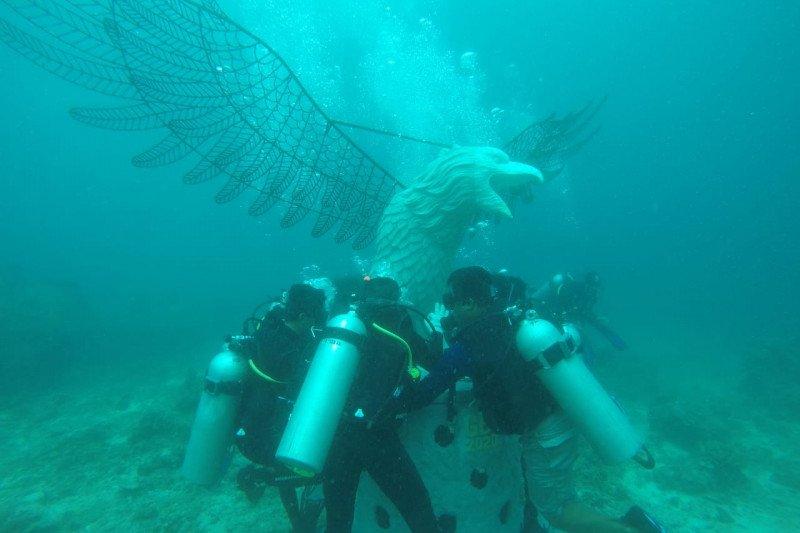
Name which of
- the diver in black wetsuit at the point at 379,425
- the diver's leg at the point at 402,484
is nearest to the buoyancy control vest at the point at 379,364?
the diver in black wetsuit at the point at 379,425

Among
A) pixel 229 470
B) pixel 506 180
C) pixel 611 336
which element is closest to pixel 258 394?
pixel 506 180

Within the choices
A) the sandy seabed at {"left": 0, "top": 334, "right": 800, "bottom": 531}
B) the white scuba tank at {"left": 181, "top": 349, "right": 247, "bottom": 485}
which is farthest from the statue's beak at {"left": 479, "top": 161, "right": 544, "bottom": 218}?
the sandy seabed at {"left": 0, "top": 334, "right": 800, "bottom": 531}

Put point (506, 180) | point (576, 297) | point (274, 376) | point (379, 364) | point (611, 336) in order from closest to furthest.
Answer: point (379, 364) < point (274, 376) < point (506, 180) < point (611, 336) < point (576, 297)

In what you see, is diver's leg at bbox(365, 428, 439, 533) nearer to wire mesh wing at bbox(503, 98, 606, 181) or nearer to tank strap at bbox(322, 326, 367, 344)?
tank strap at bbox(322, 326, 367, 344)

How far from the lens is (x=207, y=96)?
2854mm

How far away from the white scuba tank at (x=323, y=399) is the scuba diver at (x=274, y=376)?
0.42 metres

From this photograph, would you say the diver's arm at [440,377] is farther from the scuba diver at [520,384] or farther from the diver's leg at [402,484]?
the diver's leg at [402,484]

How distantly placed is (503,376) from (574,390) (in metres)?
0.52

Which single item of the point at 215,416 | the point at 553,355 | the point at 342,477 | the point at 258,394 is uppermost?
the point at 553,355

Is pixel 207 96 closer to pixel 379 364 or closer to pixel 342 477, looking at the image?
pixel 379 364

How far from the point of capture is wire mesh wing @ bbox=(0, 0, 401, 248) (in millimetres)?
2184

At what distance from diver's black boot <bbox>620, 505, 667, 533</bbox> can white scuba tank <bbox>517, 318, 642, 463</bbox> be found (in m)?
0.85

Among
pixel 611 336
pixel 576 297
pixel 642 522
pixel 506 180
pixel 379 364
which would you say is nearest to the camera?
pixel 379 364

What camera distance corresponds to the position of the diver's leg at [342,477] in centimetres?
301
